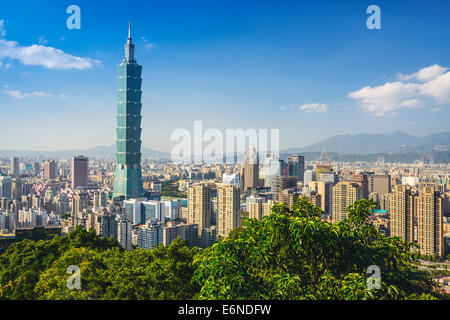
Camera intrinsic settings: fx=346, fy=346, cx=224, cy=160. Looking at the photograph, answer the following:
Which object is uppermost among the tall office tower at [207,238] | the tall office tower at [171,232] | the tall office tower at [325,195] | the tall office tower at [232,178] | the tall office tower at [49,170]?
the tall office tower at [49,170]

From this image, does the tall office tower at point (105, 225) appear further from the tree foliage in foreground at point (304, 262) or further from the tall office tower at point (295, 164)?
the tall office tower at point (295, 164)

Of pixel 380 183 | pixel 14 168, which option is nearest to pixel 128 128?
pixel 14 168

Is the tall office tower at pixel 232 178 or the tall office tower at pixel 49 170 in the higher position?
the tall office tower at pixel 49 170

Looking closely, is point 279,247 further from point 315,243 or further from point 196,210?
point 196,210

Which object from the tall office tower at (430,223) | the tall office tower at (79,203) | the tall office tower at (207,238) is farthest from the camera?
the tall office tower at (79,203)

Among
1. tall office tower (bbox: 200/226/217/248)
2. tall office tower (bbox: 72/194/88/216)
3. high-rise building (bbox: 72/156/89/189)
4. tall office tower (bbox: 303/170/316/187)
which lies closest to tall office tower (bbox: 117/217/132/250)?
tall office tower (bbox: 200/226/217/248)

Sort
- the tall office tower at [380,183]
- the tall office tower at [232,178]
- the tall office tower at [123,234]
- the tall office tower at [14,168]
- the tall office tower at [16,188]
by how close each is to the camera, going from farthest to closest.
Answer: the tall office tower at [232,178], the tall office tower at [380,183], the tall office tower at [14,168], the tall office tower at [16,188], the tall office tower at [123,234]

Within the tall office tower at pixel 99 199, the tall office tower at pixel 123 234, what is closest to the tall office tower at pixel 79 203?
the tall office tower at pixel 99 199

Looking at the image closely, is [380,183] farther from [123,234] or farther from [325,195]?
[123,234]
